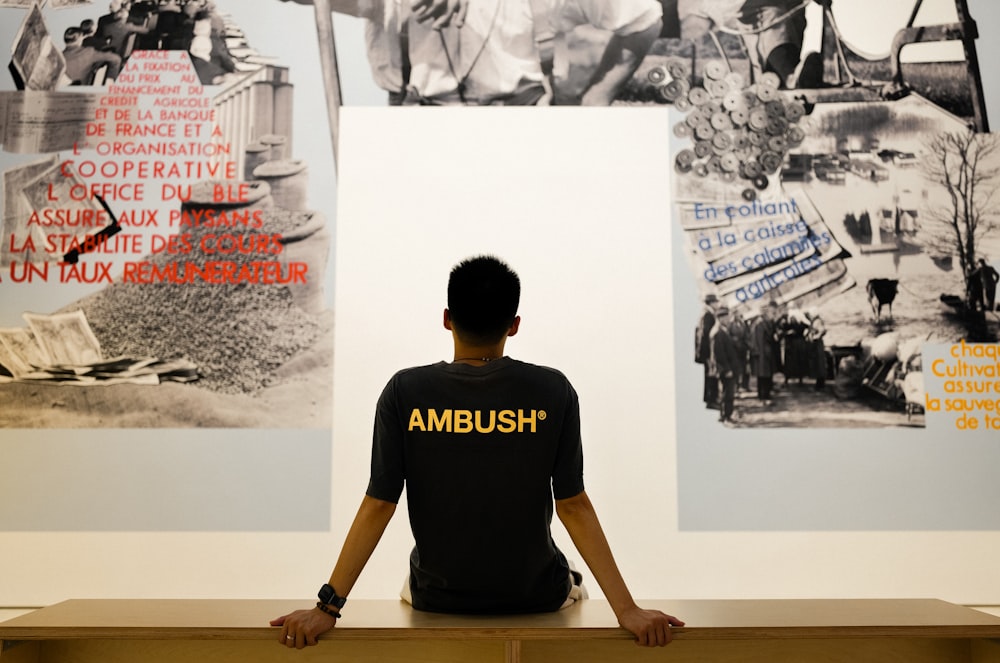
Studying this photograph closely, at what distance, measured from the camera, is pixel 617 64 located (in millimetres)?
3123

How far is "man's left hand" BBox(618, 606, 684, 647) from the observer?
58.2 inches

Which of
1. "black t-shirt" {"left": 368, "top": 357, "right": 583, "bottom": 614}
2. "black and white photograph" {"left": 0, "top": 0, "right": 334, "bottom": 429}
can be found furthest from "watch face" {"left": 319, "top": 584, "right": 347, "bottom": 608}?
"black and white photograph" {"left": 0, "top": 0, "right": 334, "bottom": 429}

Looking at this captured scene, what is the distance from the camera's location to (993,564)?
116 inches

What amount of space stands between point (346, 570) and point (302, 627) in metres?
0.14

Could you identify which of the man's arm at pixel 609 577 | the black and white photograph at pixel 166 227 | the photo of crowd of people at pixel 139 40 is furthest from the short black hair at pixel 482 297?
the photo of crowd of people at pixel 139 40

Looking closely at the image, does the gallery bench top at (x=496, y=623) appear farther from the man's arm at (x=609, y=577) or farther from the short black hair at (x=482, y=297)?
the short black hair at (x=482, y=297)

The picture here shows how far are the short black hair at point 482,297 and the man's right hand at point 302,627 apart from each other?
63 centimetres

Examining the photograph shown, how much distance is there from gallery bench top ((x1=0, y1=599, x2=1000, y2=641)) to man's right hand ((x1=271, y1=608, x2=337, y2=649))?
0.08 feet

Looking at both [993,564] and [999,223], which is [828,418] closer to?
[993,564]

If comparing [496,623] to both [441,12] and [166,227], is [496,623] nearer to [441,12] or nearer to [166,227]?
[166,227]

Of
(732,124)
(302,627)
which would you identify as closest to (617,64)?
(732,124)

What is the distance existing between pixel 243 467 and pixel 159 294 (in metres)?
0.75

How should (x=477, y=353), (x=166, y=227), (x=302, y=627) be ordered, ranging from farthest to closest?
(x=166, y=227) → (x=477, y=353) → (x=302, y=627)

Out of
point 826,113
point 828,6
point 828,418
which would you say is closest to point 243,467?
point 828,418
